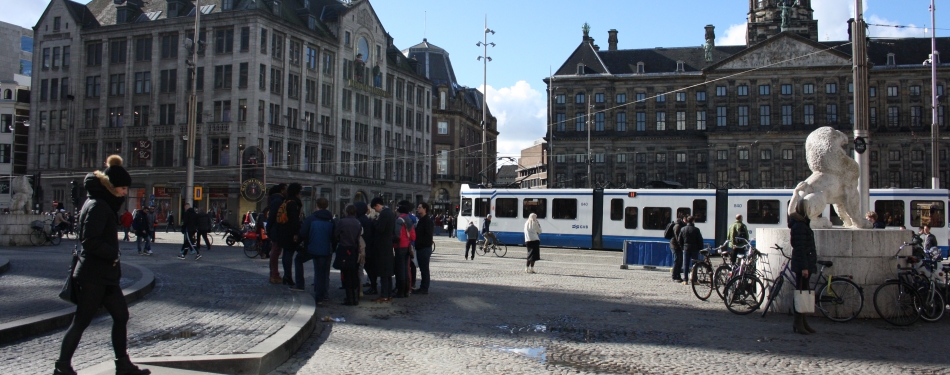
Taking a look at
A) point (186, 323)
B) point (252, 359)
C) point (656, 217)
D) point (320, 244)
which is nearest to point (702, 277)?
point (320, 244)

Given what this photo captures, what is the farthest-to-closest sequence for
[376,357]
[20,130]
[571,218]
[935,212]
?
[20,130]
[571,218]
[935,212]
[376,357]

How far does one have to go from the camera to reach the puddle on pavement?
808 centimetres

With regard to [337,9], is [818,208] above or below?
below

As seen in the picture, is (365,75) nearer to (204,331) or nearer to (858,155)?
(858,155)

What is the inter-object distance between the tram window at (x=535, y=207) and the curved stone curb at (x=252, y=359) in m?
25.6

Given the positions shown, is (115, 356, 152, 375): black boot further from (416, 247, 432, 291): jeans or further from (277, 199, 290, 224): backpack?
(416, 247, 432, 291): jeans

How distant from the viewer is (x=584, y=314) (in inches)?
450

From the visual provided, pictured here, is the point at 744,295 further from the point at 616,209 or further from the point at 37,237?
the point at 37,237

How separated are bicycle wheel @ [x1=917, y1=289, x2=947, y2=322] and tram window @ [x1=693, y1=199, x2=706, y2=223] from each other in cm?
1986

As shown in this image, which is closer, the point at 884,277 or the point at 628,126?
the point at 884,277

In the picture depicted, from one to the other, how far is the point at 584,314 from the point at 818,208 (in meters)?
3.89

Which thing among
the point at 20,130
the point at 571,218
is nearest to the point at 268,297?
the point at 571,218

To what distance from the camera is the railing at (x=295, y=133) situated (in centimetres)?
5525

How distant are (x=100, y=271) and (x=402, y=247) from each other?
706 cm
